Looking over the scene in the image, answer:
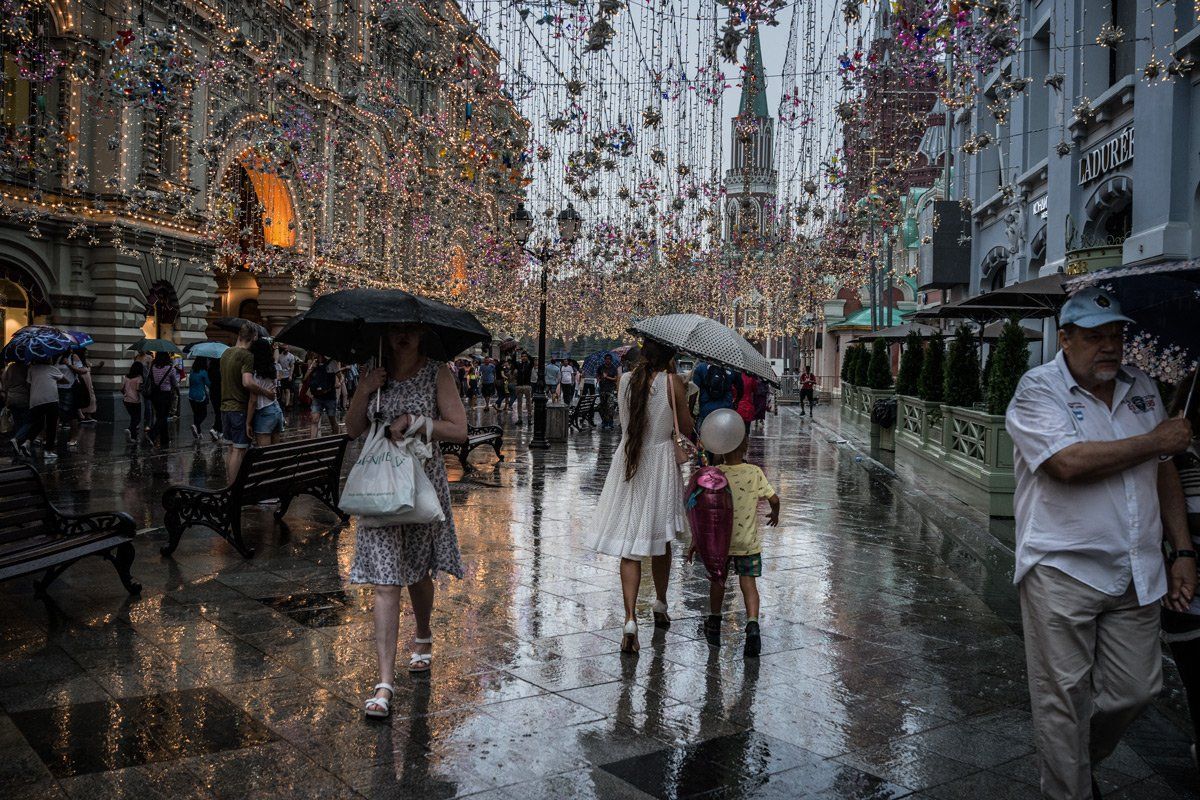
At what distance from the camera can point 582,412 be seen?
25.5m

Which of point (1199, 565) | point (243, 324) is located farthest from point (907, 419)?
point (1199, 565)

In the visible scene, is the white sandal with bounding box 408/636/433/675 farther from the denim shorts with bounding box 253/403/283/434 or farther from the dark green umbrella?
the dark green umbrella

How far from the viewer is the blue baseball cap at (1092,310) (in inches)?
135

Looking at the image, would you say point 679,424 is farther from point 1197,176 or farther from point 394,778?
point 1197,176

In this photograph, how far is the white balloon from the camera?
583cm

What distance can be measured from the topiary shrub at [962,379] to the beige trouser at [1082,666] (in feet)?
34.4

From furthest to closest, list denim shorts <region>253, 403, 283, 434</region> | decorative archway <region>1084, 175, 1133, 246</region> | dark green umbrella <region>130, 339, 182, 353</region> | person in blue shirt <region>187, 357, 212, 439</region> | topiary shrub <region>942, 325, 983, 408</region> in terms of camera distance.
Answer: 1. dark green umbrella <region>130, 339, 182, 353</region>
2. person in blue shirt <region>187, 357, 212, 439</region>
3. decorative archway <region>1084, 175, 1133, 246</region>
4. topiary shrub <region>942, 325, 983, 408</region>
5. denim shorts <region>253, 403, 283, 434</region>

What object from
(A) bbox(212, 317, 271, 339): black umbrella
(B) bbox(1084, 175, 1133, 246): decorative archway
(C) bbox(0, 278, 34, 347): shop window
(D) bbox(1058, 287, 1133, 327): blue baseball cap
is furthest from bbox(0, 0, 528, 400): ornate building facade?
(B) bbox(1084, 175, 1133, 246): decorative archway

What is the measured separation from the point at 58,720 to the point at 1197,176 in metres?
16.0

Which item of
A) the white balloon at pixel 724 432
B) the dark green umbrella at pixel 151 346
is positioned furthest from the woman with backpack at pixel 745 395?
the dark green umbrella at pixel 151 346

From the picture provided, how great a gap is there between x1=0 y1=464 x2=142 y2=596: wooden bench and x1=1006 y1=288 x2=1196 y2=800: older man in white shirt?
18.4 ft

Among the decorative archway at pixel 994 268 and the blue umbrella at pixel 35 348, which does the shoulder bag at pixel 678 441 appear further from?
the decorative archway at pixel 994 268

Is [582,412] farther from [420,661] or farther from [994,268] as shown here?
[420,661]

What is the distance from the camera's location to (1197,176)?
47.6 feet
